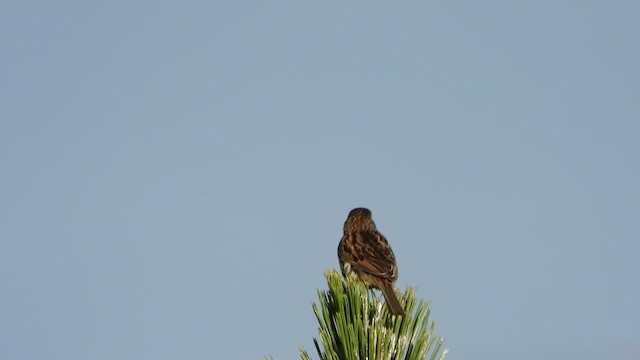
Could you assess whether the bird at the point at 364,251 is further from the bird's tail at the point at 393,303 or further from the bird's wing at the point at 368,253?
the bird's tail at the point at 393,303

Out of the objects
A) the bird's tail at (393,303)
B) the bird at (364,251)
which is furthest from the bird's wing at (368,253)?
the bird's tail at (393,303)

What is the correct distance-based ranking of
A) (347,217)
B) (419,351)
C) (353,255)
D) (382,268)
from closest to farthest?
(419,351), (382,268), (353,255), (347,217)

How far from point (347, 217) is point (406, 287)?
5816 millimetres

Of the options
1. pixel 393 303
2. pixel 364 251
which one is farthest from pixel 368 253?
pixel 393 303

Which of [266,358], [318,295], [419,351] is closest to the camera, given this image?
[266,358]

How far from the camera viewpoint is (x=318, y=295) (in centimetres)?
652

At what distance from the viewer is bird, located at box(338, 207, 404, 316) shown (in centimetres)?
1046

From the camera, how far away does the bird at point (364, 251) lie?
10.5 m

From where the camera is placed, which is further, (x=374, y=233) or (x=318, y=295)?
(x=374, y=233)

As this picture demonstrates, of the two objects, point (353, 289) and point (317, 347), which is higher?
point (353, 289)

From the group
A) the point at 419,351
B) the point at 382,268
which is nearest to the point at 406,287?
the point at 419,351

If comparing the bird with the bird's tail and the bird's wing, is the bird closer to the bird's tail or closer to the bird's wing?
the bird's wing

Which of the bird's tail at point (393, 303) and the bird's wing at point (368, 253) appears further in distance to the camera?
the bird's wing at point (368, 253)

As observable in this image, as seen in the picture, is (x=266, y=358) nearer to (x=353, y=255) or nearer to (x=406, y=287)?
(x=406, y=287)
